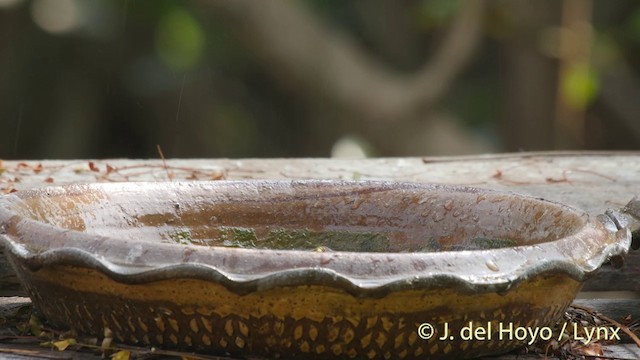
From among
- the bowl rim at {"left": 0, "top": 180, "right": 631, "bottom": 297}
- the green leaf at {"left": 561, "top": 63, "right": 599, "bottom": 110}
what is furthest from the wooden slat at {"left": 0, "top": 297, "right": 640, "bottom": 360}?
the green leaf at {"left": 561, "top": 63, "right": 599, "bottom": 110}

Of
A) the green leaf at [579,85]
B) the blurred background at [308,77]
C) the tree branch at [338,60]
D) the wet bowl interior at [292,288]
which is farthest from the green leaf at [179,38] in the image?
the wet bowl interior at [292,288]

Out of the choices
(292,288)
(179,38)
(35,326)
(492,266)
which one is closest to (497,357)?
(492,266)

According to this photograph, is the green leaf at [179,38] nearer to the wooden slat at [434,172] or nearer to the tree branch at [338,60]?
the tree branch at [338,60]

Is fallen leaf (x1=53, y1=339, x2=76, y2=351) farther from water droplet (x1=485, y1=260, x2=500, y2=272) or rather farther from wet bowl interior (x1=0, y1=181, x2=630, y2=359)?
water droplet (x1=485, y1=260, x2=500, y2=272)

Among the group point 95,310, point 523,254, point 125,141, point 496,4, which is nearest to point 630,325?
point 523,254

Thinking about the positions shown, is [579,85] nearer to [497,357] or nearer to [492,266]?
[497,357]

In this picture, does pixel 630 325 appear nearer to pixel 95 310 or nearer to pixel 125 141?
pixel 95 310

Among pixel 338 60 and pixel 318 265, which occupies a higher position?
pixel 338 60
